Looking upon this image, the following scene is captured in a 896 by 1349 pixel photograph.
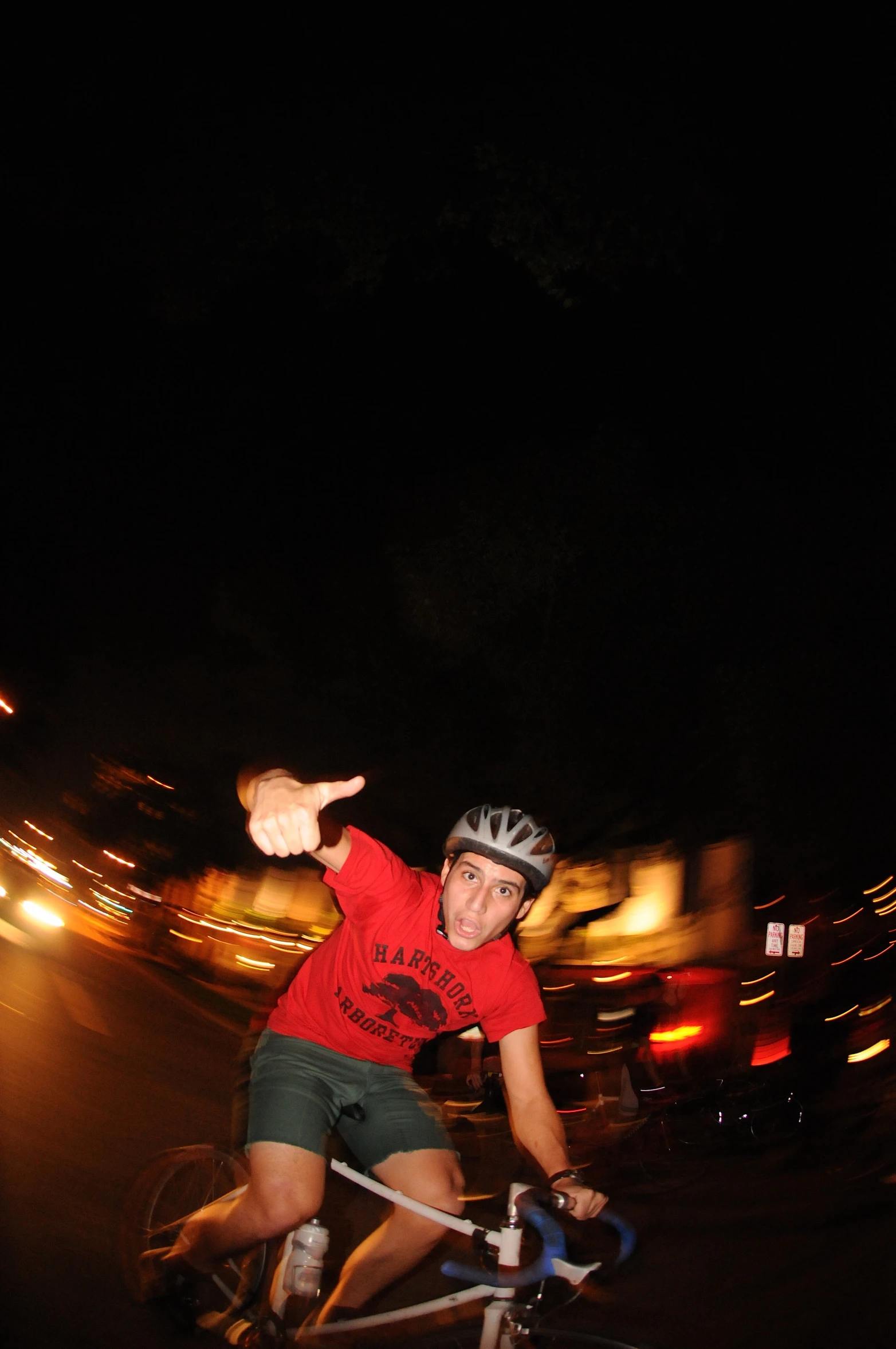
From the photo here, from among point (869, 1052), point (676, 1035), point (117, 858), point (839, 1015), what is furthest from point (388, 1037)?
point (117, 858)

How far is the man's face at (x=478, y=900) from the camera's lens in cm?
342

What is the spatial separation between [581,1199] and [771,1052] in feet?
25.1

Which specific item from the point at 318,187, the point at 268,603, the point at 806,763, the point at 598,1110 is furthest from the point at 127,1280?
the point at 268,603

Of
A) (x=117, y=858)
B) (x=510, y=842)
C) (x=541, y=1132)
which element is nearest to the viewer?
(x=541, y=1132)

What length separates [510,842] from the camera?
3451 millimetres

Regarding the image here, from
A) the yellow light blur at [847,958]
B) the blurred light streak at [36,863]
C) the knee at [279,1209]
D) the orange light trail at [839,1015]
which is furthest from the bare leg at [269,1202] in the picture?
the yellow light blur at [847,958]

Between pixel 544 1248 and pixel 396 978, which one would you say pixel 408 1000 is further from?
pixel 544 1248

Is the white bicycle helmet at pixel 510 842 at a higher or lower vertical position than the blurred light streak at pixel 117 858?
lower

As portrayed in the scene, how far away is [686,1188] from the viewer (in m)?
7.25

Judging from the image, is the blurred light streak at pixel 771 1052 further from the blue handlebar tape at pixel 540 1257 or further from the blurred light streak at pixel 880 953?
the blue handlebar tape at pixel 540 1257

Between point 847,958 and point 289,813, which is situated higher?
point 847,958

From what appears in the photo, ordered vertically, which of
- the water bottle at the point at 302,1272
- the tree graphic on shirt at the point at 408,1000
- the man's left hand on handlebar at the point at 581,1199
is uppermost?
the tree graphic on shirt at the point at 408,1000

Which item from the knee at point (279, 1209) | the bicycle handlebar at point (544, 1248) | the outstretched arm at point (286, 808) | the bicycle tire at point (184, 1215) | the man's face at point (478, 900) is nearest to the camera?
the bicycle handlebar at point (544, 1248)

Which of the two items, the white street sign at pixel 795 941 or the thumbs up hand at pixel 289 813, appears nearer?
the thumbs up hand at pixel 289 813
